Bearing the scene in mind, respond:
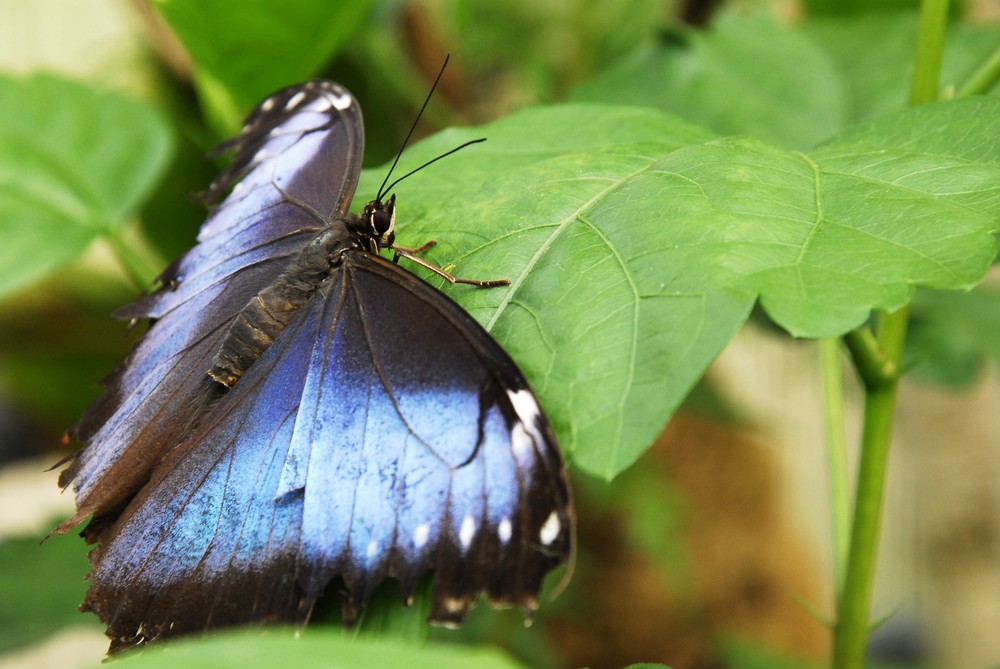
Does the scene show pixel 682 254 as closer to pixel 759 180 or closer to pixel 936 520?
pixel 759 180

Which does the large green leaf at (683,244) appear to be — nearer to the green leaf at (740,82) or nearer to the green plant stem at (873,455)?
the green plant stem at (873,455)

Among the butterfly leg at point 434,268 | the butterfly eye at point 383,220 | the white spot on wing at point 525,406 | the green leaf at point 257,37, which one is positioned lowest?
the white spot on wing at point 525,406

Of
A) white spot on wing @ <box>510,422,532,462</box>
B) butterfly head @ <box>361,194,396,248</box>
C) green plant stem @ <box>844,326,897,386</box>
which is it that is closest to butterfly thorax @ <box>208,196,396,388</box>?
butterfly head @ <box>361,194,396,248</box>

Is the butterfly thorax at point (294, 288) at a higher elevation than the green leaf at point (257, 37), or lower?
lower

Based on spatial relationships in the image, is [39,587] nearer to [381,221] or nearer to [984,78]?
[381,221]

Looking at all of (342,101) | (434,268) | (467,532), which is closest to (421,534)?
(467,532)

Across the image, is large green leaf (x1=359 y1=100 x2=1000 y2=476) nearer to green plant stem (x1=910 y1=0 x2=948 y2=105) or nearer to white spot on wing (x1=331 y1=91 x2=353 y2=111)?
green plant stem (x1=910 y1=0 x2=948 y2=105)

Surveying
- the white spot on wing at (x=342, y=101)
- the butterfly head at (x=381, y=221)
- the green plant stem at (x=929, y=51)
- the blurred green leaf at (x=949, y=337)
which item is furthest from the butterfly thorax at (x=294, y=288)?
the blurred green leaf at (x=949, y=337)
